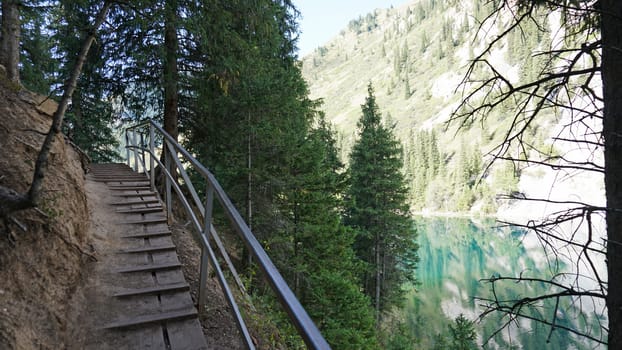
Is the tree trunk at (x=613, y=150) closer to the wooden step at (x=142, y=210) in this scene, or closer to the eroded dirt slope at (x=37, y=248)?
the eroded dirt slope at (x=37, y=248)

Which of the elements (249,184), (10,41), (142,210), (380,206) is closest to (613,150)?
(142,210)

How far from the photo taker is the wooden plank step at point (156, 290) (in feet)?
8.96

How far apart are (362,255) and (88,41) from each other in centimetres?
1895

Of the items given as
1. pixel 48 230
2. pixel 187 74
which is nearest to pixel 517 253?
pixel 187 74

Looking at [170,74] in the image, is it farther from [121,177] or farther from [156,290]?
[156,290]

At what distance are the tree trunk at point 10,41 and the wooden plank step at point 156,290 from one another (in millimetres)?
5433

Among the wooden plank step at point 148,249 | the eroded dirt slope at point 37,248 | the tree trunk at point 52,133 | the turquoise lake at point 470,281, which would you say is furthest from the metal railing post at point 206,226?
the turquoise lake at point 470,281

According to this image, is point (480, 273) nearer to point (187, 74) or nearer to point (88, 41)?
point (187, 74)

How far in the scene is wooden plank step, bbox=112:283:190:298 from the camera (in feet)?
8.96

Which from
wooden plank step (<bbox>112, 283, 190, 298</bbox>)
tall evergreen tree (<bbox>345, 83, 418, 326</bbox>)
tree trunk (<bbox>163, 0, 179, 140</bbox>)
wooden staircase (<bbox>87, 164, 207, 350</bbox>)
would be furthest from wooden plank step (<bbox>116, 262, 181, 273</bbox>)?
tall evergreen tree (<bbox>345, 83, 418, 326</bbox>)

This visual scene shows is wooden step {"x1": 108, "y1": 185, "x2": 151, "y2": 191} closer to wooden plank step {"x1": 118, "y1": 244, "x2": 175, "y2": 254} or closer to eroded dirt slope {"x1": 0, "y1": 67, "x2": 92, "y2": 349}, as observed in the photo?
eroded dirt slope {"x1": 0, "y1": 67, "x2": 92, "y2": 349}

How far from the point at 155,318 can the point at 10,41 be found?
6.54m

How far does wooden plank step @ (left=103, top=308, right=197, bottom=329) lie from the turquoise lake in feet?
30.8

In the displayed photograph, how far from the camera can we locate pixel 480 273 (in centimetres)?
3588
